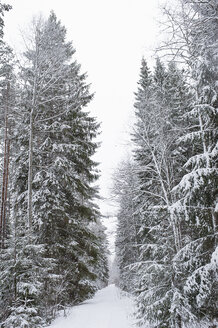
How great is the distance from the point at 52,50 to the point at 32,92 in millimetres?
2296

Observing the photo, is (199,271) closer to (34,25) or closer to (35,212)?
(35,212)

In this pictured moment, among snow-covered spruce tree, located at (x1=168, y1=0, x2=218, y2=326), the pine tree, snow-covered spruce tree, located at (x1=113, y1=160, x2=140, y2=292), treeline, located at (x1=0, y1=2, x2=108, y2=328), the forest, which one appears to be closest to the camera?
snow-covered spruce tree, located at (x1=168, y1=0, x2=218, y2=326)

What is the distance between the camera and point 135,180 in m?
16.5

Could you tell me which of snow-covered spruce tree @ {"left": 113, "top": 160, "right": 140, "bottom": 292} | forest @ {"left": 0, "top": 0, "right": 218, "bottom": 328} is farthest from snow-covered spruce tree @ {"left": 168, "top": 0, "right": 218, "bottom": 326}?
snow-covered spruce tree @ {"left": 113, "top": 160, "right": 140, "bottom": 292}

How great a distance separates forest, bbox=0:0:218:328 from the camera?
600cm

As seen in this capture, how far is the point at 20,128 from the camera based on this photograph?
1270 cm

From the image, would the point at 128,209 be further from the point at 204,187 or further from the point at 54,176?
the point at 204,187

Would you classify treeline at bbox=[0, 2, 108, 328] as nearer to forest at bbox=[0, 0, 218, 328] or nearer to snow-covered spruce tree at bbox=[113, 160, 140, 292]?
forest at bbox=[0, 0, 218, 328]

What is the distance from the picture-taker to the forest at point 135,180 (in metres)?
6.00

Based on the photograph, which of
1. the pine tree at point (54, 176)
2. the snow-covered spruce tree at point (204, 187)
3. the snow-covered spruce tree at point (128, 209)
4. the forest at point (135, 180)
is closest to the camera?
the snow-covered spruce tree at point (204, 187)

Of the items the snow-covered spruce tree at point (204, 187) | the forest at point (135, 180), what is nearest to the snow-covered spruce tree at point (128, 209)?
the forest at point (135, 180)

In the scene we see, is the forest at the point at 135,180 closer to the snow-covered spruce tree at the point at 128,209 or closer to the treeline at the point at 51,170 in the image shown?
the treeline at the point at 51,170

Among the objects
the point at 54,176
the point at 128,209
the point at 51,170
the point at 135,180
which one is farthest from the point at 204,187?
the point at 128,209

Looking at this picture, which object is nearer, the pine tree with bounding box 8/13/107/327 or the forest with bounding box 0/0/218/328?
the forest with bounding box 0/0/218/328
